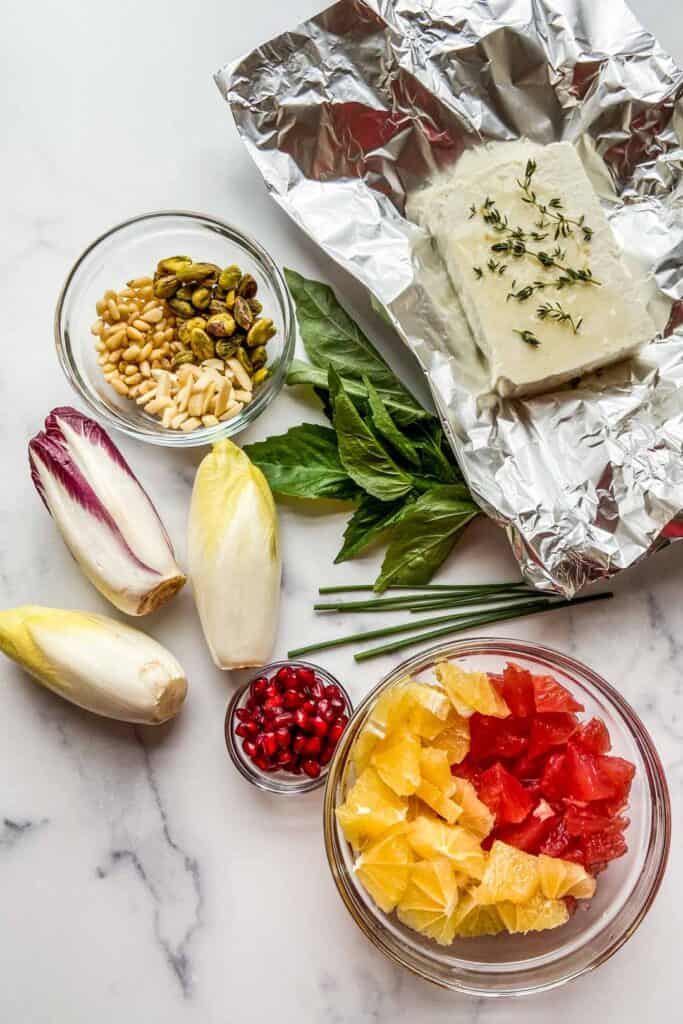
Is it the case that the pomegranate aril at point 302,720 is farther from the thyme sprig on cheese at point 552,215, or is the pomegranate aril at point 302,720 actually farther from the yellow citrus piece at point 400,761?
the thyme sprig on cheese at point 552,215

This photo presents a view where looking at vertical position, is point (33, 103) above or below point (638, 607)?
above

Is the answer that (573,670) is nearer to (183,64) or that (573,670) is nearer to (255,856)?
(255,856)

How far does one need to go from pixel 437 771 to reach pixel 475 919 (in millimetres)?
276

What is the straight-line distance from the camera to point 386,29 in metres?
2.13

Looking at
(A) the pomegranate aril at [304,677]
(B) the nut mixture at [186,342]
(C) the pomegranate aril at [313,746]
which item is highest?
(B) the nut mixture at [186,342]

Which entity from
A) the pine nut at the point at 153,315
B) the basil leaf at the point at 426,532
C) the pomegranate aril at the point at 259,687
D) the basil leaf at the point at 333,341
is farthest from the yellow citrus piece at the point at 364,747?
the pine nut at the point at 153,315

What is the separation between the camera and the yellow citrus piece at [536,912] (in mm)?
1823

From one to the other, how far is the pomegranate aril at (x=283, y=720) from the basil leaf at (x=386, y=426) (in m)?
0.55

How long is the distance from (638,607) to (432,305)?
28.6 inches

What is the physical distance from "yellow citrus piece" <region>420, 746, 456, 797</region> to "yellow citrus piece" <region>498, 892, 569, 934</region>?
213 mm

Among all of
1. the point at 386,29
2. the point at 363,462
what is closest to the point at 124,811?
the point at 363,462

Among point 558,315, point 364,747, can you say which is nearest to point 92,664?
point 364,747

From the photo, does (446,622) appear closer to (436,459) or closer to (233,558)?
(436,459)

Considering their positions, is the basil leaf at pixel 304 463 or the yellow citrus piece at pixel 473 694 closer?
the yellow citrus piece at pixel 473 694
